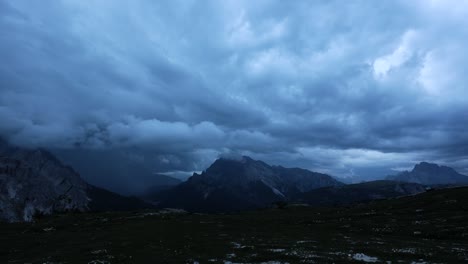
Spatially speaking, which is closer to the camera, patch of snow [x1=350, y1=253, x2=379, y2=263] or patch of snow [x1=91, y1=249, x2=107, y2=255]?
patch of snow [x1=350, y1=253, x2=379, y2=263]

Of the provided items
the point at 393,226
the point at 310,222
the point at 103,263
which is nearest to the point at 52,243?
the point at 103,263

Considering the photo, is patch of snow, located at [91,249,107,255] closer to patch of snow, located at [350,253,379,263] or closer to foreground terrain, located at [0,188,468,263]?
foreground terrain, located at [0,188,468,263]

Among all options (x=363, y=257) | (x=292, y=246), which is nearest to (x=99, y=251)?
(x=292, y=246)

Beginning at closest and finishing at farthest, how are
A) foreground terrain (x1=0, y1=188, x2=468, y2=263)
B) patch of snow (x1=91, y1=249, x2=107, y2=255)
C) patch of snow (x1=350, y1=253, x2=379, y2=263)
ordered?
1. patch of snow (x1=350, y1=253, x2=379, y2=263)
2. foreground terrain (x1=0, y1=188, x2=468, y2=263)
3. patch of snow (x1=91, y1=249, x2=107, y2=255)

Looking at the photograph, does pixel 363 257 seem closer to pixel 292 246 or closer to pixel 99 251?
pixel 292 246

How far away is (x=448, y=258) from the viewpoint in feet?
121

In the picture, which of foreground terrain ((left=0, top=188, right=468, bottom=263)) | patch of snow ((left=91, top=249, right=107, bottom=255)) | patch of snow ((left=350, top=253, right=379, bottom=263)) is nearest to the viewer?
patch of snow ((left=350, top=253, right=379, bottom=263))

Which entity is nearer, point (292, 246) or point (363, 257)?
point (363, 257)

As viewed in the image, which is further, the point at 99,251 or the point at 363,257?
the point at 99,251

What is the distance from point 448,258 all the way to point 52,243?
58480 millimetres

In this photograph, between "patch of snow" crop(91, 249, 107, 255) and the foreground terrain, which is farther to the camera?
"patch of snow" crop(91, 249, 107, 255)

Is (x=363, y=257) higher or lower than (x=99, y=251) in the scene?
higher

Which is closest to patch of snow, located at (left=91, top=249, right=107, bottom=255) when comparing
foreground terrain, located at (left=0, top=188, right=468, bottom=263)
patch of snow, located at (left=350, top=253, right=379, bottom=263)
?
foreground terrain, located at (left=0, top=188, right=468, bottom=263)

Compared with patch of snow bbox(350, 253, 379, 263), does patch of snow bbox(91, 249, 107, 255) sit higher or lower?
lower
